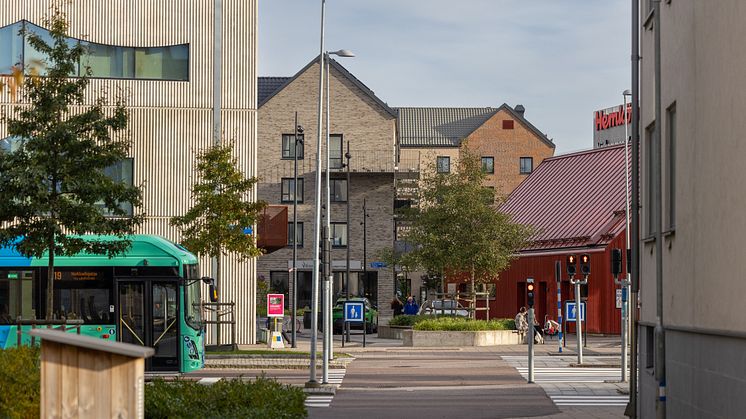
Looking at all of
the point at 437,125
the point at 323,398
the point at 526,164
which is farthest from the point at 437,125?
the point at 323,398

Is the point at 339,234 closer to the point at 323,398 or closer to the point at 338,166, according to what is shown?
the point at 338,166

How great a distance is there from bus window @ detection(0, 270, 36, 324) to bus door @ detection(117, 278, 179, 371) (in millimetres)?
1938

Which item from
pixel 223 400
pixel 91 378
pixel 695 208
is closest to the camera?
pixel 91 378

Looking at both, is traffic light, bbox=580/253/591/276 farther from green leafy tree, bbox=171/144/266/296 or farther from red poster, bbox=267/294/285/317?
red poster, bbox=267/294/285/317

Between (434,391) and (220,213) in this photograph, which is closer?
(434,391)

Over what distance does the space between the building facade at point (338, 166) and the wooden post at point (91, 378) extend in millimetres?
68449

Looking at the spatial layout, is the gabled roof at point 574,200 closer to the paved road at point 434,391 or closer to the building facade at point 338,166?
the building facade at point 338,166

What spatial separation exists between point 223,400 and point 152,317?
15074 millimetres

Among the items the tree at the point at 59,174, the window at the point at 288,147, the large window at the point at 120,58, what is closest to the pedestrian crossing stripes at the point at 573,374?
the tree at the point at 59,174

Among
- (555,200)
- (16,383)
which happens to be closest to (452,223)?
(555,200)

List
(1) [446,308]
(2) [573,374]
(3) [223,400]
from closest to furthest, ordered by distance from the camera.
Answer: (3) [223,400], (2) [573,374], (1) [446,308]

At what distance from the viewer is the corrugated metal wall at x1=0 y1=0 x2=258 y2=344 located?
138 ft

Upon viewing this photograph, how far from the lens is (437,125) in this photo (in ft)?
380

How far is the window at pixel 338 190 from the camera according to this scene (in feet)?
255
